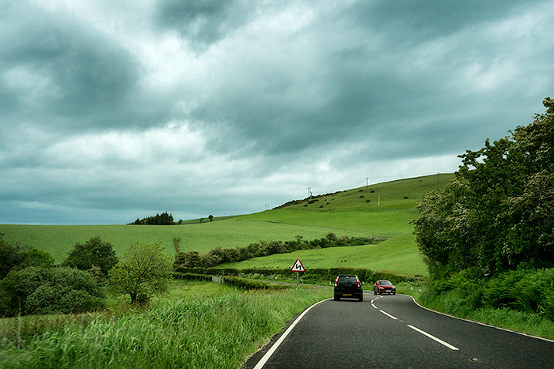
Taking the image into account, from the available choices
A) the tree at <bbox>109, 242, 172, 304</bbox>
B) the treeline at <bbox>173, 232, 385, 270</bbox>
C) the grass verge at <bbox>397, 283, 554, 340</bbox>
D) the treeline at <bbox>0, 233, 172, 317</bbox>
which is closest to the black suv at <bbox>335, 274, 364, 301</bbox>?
the grass verge at <bbox>397, 283, 554, 340</bbox>

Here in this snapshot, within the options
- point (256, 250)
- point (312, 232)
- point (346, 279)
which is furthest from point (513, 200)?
point (312, 232)

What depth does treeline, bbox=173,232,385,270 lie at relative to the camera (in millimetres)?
77062

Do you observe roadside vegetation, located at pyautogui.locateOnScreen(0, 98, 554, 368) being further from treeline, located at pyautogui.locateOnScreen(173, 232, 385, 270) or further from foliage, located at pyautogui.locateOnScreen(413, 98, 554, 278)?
treeline, located at pyautogui.locateOnScreen(173, 232, 385, 270)

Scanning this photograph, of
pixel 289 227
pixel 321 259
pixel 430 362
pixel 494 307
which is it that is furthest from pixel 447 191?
pixel 289 227

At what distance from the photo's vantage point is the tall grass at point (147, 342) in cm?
410

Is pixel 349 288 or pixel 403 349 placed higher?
pixel 403 349

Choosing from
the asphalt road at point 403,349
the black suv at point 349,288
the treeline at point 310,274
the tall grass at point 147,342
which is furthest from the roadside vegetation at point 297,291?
the black suv at point 349,288

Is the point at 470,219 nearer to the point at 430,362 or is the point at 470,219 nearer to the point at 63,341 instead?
the point at 430,362

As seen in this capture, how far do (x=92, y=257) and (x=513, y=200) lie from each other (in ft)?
229

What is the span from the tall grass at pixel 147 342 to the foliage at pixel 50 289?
40.4 meters

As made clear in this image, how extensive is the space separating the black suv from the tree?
95.0 ft

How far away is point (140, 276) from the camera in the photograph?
45.9m

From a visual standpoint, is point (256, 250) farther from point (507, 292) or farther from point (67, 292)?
point (507, 292)

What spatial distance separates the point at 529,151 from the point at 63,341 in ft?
60.7
